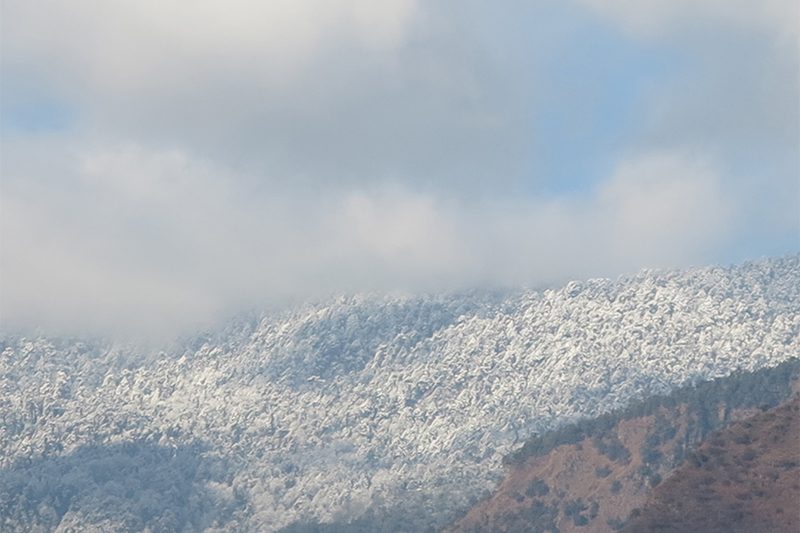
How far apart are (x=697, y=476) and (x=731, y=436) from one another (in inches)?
355

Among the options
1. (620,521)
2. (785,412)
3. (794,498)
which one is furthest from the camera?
(620,521)

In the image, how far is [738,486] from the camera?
12262 centimetres

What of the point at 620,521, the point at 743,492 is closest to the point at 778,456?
the point at 743,492

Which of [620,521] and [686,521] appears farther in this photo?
[620,521]

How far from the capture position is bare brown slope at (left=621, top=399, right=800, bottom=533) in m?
116

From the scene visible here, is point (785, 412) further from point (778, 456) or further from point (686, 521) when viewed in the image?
point (686, 521)

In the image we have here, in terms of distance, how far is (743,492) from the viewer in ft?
398

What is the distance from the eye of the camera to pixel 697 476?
12494 cm

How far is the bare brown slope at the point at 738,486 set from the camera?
11631 centimetres

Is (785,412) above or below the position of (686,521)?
above

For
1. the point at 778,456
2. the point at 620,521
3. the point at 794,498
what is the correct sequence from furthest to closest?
the point at 620,521 → the point at 778,456 → the point at 794,498

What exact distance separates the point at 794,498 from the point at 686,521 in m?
9.45

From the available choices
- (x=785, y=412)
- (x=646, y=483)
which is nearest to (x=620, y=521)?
(x=646, y=483)

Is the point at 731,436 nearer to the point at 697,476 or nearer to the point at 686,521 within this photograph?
the point at 697,476
